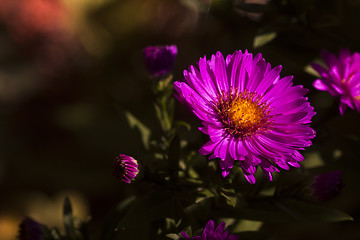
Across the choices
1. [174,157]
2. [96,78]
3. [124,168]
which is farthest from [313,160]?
[96,78]

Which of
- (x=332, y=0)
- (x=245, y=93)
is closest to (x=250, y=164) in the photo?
(x=245, y=93)

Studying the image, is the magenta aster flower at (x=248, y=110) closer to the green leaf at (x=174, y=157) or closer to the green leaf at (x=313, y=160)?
the green leaf at (x=174, y=157)

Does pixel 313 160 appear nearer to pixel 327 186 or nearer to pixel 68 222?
pixel 327 186

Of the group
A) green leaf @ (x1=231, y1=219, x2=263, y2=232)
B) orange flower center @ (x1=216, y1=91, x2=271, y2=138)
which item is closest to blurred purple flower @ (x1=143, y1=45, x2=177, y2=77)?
orange flower center @ (x1=216, y1=91, x2=271, y2=138)

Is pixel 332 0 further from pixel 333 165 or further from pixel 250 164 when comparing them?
pixel 250 164

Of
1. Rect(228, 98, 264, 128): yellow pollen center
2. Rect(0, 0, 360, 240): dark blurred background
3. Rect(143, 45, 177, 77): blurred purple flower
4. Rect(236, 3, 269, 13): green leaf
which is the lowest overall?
Rect(0, 0, 360, 240): dark blurred background

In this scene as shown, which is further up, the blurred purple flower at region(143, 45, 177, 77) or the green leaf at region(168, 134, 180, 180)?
the blurred purple flower at region(143, 45, 177, 77)

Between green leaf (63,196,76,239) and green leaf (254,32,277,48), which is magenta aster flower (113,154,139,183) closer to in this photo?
green leaf (63,196,76,239)
